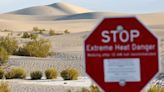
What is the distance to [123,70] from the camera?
21.8ft

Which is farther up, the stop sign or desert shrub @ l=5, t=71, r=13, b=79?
the stop sign

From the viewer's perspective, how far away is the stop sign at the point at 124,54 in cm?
665

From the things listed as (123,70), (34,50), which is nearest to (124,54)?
(123,70)

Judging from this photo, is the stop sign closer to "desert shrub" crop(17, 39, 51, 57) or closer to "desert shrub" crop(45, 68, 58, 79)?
"desert shrub" crop(45, 68, 58, 79)

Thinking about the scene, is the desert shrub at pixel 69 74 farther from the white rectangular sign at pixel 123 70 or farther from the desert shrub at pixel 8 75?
the white rectangular sign at pixel 123 70

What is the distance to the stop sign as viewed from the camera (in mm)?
6652

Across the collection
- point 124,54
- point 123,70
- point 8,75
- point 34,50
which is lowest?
point 8,75

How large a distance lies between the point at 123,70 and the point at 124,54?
205 millimetres

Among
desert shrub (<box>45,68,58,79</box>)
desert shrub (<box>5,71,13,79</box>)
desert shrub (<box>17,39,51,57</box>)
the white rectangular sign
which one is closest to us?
the white rectangular sign

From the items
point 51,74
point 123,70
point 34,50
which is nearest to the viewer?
point 123,70

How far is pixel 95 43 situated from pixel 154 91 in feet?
35.7

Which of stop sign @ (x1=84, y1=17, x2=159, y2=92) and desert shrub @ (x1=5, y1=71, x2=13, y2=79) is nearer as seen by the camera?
stop sign @ (x1=84, y1=17, x2=159, y2=92)

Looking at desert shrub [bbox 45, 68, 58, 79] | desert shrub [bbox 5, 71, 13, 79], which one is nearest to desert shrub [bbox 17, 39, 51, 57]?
desert shrub [bbox 5, 71, 13, 79]

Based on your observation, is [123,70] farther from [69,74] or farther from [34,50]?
[34,50]
